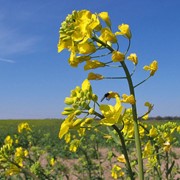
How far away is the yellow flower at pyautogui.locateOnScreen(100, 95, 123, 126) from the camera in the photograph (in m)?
1.60

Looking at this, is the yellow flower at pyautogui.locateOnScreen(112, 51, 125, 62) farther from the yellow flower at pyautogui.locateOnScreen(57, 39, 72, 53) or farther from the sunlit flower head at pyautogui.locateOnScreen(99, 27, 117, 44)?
the yellow flower at pyautogui.locateOnScreen(57, 39, 72, 53)

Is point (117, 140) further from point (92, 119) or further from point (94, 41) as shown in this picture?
point (94, 41)

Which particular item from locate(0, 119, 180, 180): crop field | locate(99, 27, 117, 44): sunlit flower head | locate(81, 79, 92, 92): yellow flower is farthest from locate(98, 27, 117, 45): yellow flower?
locate(0, 119, 180, 180): crop field

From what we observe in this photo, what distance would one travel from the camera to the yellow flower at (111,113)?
5.26ft

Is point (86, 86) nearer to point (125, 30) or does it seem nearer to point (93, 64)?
point (93, 64)

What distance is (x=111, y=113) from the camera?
1616 mm

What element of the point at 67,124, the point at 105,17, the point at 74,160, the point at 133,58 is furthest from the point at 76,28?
the point at 74,160

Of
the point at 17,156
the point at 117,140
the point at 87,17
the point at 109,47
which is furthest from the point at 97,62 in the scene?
the point at 17,156

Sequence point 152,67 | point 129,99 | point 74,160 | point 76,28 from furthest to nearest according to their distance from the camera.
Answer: point 74,160
point 152,67
point 76,28
point 129,99

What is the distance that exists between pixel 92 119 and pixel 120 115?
14 centimetres

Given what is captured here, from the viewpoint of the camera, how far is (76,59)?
1.73 meters

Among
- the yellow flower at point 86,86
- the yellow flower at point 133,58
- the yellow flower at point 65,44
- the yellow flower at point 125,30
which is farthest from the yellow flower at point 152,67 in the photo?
the yellow flower at point 65,44

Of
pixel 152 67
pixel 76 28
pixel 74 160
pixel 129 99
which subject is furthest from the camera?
pixel 74 160

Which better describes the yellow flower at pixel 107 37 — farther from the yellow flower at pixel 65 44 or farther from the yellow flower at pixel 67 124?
the yellow flower at pixel 67 124
